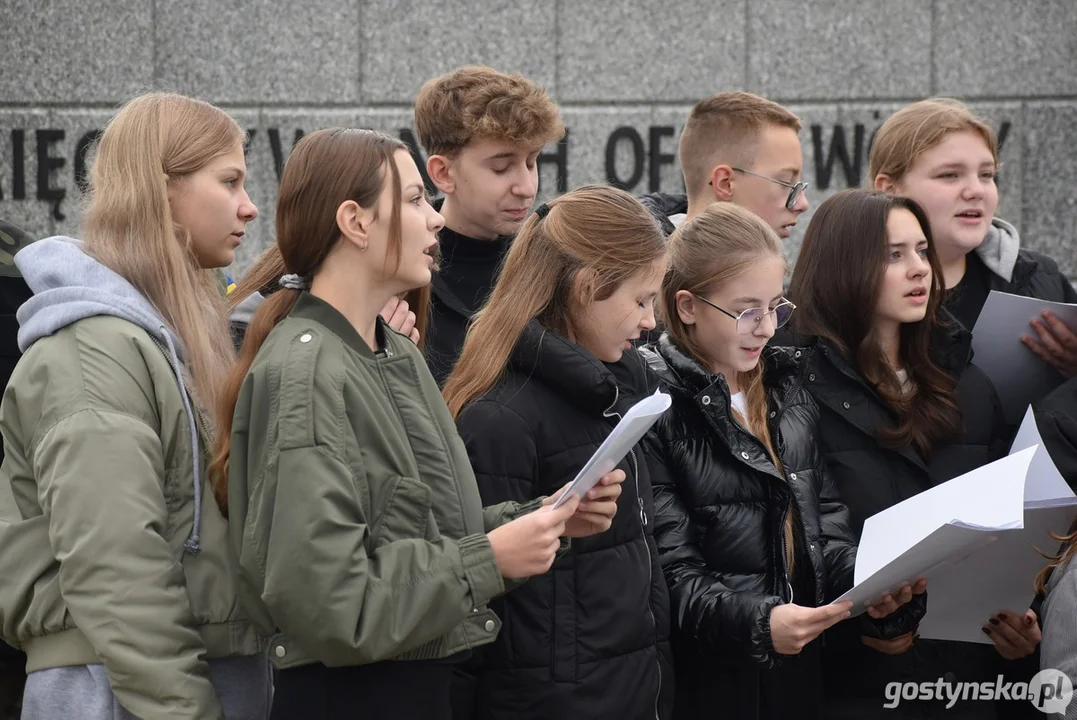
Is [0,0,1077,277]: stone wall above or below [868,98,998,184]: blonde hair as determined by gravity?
above

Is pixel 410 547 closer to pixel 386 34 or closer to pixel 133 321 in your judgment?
pixel 133 321

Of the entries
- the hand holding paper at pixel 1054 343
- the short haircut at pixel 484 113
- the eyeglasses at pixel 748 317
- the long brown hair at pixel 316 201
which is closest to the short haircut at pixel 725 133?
the short haircut at pixel 484 113

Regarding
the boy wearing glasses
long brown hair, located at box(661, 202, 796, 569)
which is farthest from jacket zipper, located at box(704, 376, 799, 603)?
the boy wearing glasses

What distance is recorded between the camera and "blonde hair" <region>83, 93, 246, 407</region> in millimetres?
2518

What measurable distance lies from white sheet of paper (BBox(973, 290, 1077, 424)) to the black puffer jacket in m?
1.35

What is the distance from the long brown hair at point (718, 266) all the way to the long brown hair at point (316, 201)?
1.10 metres

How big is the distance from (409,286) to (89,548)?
0.71m

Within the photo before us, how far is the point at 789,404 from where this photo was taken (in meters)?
3.21

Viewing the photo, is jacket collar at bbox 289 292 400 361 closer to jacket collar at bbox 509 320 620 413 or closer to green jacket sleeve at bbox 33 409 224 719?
green jacket sleeve at bbox 33 409 224 719

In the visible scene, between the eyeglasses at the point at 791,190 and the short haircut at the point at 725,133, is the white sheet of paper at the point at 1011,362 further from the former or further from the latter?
the short haircut at the point at 725,133

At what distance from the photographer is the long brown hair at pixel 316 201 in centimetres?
228

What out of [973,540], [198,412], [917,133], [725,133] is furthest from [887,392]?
[198,412]

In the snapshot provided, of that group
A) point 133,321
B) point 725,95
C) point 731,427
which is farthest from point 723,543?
point 725,95

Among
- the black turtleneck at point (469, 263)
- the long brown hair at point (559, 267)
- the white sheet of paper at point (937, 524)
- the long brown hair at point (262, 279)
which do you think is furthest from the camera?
the black turtleneck at point (469, 263)
